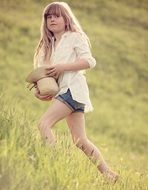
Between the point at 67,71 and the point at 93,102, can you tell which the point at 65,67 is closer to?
the point at 67,71

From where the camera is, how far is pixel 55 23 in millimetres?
6309


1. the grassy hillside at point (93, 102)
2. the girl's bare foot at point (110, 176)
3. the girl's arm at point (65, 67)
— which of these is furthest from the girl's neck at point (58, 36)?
the girl's bare foot at point (110, 176)

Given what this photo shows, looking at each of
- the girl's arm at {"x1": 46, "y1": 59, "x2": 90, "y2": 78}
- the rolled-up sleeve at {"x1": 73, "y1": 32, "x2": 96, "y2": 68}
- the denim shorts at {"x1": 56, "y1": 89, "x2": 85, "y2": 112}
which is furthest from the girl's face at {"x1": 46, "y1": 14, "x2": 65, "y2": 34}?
the denim shorts at {"x1": 56, "y1": 89, "x2": 85, "y2": 112}

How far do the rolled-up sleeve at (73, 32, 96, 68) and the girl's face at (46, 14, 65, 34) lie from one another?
6.2 inches

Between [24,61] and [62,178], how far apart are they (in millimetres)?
20828

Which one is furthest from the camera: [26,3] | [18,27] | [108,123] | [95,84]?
[26,3]

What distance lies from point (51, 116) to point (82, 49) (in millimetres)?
709

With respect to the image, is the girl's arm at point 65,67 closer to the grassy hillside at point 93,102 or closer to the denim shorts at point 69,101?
the denim shorts at point 69,101

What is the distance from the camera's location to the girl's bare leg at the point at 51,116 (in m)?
5.84

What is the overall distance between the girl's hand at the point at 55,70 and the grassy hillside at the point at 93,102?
1.36ft

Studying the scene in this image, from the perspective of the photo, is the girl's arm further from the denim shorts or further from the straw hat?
the denim shorts

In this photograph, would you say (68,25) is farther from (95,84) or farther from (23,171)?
(95,84)

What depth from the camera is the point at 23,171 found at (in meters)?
4.33

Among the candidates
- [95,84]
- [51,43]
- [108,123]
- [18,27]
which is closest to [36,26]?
[18,27]
